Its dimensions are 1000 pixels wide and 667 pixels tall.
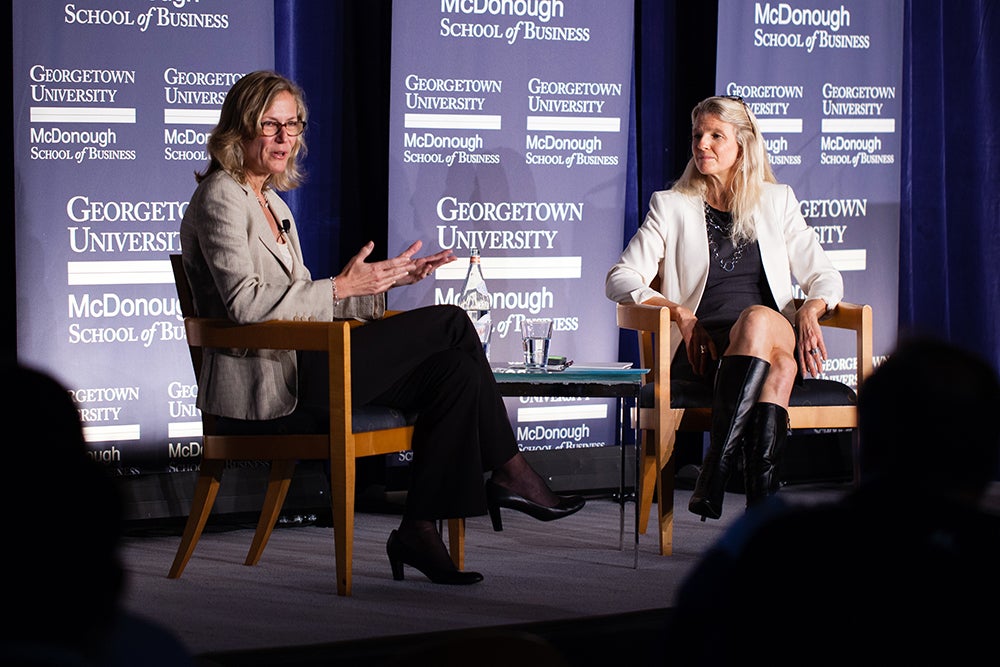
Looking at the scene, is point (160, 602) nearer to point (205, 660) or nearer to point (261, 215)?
point (261, 215)

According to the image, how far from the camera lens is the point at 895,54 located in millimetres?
5168

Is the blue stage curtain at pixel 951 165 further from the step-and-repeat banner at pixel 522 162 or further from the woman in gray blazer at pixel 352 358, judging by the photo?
the woman in gray blazer at pixel 352 358

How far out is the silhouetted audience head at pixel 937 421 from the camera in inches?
40.0

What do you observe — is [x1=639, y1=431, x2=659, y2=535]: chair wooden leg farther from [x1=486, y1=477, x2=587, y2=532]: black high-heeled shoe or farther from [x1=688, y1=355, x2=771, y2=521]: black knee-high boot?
[x1=486, y1=477, x2=587, y2=532]: black high-heeled shoe

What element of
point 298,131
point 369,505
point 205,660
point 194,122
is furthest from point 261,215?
point 205,660

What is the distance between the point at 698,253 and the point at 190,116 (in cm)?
171

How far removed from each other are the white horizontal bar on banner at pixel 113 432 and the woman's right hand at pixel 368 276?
121cm

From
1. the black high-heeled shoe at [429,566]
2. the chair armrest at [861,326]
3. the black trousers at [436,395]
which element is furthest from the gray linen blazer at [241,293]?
the chair armrest at [861,326]

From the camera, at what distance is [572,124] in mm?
4730

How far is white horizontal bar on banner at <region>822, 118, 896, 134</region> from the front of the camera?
505 centimetres

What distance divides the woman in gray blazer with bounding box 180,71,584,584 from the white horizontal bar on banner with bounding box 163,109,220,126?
0.81m

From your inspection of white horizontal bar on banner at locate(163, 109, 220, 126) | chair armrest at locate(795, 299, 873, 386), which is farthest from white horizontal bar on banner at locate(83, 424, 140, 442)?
chair armrest at locate(795, 299, 873, 386)

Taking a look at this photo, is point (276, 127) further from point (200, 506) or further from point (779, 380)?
point (779, 380)

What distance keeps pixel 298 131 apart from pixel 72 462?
2781 millimetres
